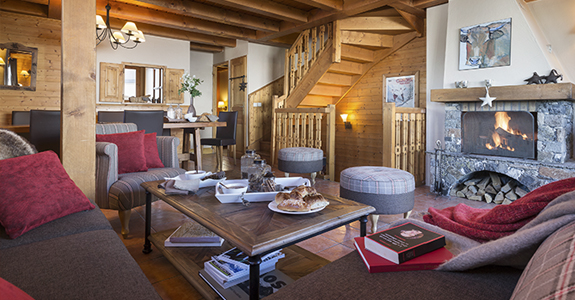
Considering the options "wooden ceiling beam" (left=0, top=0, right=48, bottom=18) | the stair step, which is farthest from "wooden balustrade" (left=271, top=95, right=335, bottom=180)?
"wooden ceiling beam" (left=0, top=0, right=48, bottom=18)

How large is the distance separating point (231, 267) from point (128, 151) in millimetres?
1783

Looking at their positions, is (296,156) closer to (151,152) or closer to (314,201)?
(151,152)

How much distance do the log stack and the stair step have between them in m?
2.65

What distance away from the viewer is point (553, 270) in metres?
0.57

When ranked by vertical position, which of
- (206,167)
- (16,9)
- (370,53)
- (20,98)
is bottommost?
(206,167)

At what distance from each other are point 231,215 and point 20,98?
612cm

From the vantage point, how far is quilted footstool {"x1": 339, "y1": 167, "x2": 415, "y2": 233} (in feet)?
8.28

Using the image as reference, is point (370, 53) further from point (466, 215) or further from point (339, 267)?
point (339, 267)

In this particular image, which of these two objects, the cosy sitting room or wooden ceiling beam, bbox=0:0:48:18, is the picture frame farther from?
wooden ceiling beam, bbox=0:0:48:18

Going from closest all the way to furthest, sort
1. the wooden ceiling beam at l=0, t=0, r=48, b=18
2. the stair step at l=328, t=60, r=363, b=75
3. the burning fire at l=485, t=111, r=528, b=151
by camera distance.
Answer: the burning fire at l=485, t=111, r=528, b=151 → the wooden ceiling beam at l=0, t=0, r=48, b=18 → the stair step at l=328, t=60, r=363, b=75

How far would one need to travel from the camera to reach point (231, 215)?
1545 millimetres

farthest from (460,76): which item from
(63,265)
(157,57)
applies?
(157,57)

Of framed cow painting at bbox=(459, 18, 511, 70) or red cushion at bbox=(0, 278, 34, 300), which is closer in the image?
red cushion at bbox=(0, 278, 34, 300)

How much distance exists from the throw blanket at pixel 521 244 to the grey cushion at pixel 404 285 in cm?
4
